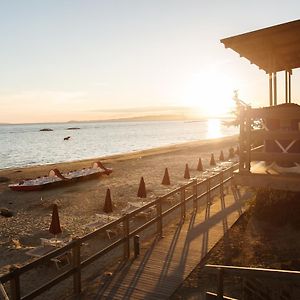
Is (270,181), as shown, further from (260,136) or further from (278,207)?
(278,207)

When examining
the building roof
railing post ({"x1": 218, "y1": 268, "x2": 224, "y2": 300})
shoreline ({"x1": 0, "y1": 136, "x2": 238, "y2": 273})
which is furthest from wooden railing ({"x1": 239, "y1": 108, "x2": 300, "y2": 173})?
shoreline ({"x1": 0, "y1": 136, "x2": 238, "y2": 273})

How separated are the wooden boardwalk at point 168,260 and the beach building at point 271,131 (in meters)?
2.06

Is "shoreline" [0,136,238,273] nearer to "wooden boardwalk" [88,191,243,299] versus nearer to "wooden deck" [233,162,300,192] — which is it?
"wooden boardwalk" [88,191,243,299]

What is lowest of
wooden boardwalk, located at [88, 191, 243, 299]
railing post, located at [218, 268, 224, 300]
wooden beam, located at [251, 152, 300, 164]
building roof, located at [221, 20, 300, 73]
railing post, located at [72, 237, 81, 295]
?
wooden boardwalk, located at [88, 191, 243, 299]

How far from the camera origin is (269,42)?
974 centimetres

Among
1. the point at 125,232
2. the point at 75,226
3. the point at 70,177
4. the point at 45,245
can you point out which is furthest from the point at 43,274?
the point at 70,177

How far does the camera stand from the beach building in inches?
336

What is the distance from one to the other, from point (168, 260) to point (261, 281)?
2.72 meters

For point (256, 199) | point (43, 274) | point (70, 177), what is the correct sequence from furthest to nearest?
point (70, 177) < point (256, 199) < point (43, 274)

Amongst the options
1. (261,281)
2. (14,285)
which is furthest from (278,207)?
(14,285)

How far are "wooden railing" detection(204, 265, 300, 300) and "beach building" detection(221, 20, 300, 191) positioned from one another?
2.93 meters

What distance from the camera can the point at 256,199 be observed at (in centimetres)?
Answer: 1185

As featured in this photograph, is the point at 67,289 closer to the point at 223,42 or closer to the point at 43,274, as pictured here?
the point at 43,274

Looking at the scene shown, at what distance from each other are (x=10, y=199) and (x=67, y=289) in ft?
48.5
